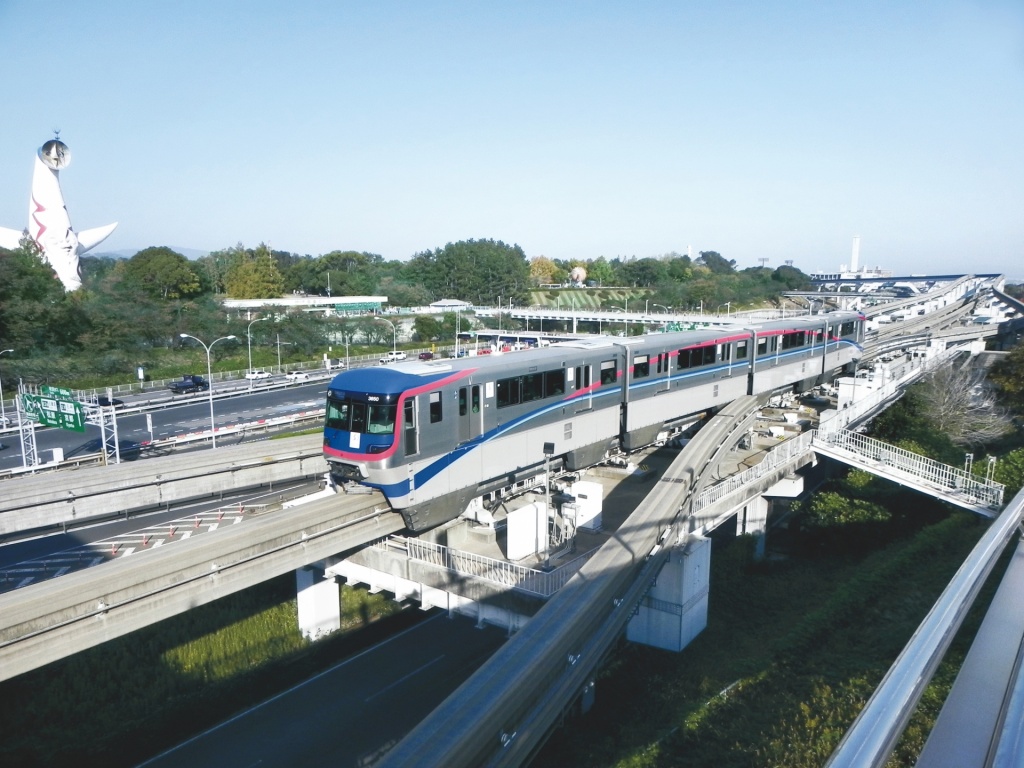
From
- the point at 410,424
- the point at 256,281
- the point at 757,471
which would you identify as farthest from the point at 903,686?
the point at 256,281

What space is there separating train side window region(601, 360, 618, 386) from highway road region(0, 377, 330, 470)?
22992 millimetres

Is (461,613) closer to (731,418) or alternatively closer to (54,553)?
(731,418)

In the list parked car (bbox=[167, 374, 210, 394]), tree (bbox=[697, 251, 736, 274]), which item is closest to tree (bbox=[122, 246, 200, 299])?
parked car (bbox=[167, 374, 210, 394])

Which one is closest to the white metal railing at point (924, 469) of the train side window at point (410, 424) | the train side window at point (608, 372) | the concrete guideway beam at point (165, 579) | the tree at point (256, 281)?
the train side window at point (608, 372)

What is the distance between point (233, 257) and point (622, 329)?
52045 millimetres

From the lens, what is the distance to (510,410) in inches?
675

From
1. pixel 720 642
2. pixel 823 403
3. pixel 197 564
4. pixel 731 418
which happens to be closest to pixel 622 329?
pixel 823 403

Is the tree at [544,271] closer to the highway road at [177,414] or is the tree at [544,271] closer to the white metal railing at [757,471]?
the highway road at [177,414]

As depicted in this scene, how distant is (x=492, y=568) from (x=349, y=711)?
220 inches

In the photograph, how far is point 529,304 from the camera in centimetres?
10081

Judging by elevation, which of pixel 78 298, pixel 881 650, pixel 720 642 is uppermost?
pixel 78 298

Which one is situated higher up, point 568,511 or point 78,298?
point 78,298

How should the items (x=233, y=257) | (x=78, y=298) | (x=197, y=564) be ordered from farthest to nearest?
1. (x=233, y=257)
2. (x=78, y=298)
3. (x=197, y=564)

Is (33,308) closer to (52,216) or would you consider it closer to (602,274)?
(52,216)
